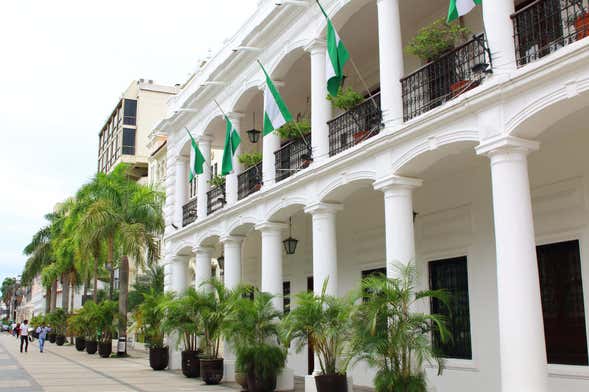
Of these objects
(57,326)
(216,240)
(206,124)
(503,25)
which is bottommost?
(57,326)

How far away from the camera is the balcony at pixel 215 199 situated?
18484 millimetres

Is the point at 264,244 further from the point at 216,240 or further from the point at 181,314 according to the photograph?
the point at 216,240

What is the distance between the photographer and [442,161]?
11898 mm

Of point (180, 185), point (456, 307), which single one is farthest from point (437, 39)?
point (180, 185)

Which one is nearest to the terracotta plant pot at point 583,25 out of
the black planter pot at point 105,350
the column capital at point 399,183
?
the column capital at point 399,183

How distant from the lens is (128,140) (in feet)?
224

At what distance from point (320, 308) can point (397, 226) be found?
6.61ft

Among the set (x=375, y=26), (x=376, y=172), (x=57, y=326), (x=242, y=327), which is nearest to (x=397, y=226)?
(x=376, y=172)

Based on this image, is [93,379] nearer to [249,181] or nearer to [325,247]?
[249,181]

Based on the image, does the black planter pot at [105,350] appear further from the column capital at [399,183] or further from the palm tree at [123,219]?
the column capital at [399,183]

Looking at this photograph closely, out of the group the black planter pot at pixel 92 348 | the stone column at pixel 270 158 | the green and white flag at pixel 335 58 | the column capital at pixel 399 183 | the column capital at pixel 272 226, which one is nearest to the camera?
the column capital at pixel 399 183

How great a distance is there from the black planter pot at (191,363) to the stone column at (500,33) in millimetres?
11542

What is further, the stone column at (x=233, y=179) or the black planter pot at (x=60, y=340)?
the black planter pot at (x=60, y=340)

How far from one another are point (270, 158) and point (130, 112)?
187 ft
